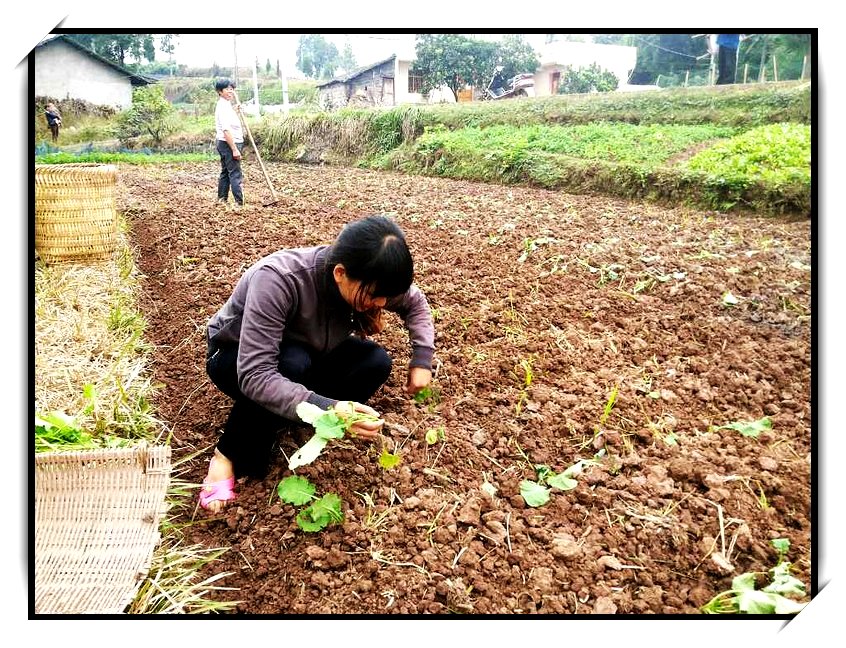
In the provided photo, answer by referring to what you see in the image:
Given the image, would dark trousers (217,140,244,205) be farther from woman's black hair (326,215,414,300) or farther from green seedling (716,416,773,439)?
green seedling (716,416,773,439)

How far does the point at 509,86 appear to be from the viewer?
2.00m

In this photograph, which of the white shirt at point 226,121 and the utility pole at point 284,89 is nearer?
the utility pole at point 284,89

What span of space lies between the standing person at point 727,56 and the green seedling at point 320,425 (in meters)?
1.33

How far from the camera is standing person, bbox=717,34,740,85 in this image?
1.62 meters

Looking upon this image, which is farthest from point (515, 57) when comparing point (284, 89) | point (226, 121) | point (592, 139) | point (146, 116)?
point (592, 139)

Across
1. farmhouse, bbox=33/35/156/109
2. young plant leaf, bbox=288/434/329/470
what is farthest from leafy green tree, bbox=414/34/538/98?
young plant leaf, bbox=288/434/329/470

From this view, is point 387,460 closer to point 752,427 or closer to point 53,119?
point 752,427

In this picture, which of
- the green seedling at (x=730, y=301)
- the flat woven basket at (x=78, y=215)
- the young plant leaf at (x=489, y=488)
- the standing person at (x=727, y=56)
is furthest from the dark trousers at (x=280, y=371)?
the green seedling at (x=730, y=301)

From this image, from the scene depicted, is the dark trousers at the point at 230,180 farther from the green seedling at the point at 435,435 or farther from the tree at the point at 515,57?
the green seedling at the point at 435,435

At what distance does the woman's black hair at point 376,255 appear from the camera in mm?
1396

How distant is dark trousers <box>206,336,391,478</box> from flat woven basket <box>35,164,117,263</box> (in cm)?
114

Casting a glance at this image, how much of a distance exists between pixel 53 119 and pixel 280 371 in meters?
0.96
